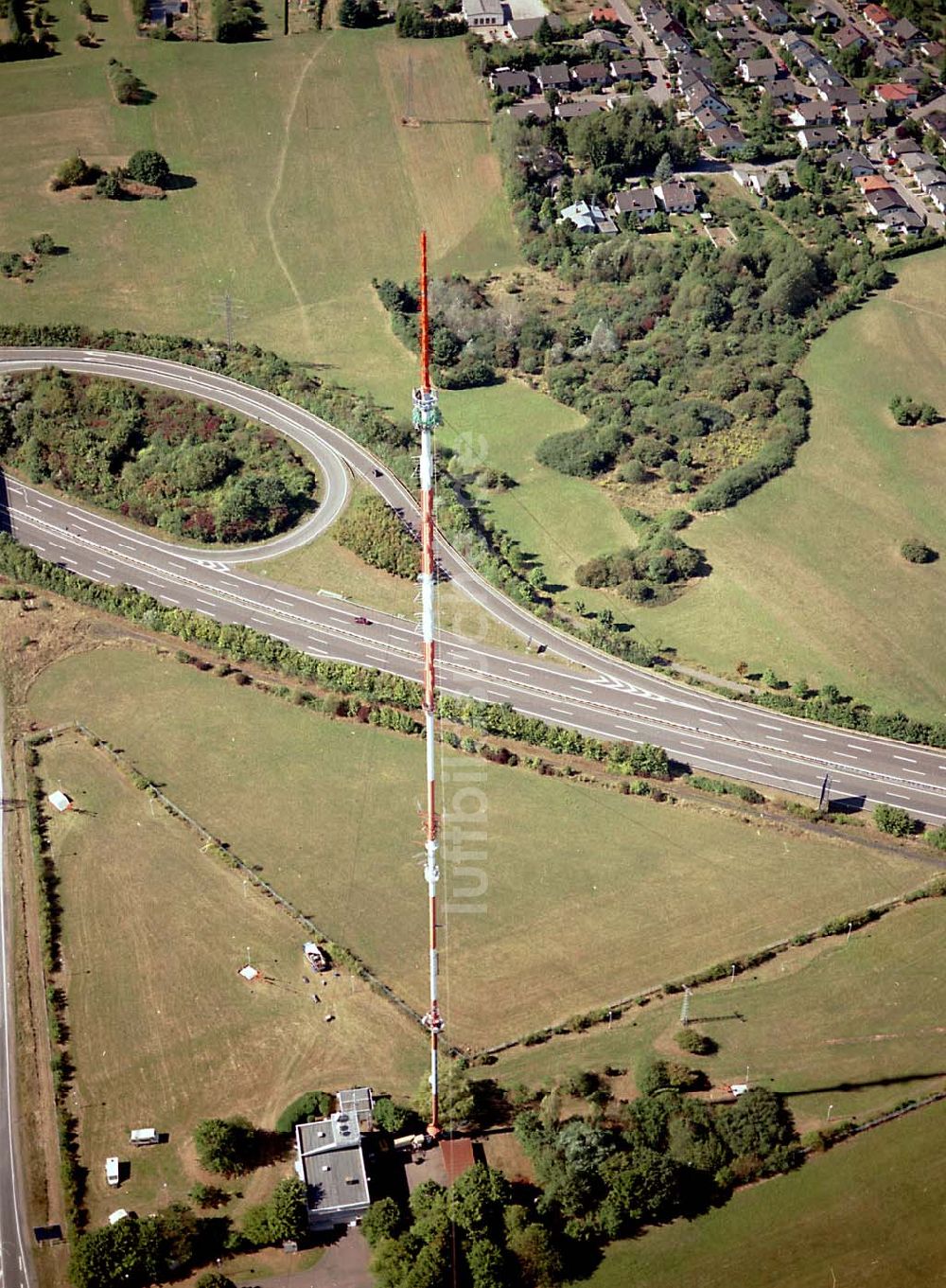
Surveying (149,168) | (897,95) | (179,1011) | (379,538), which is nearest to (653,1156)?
(179,1011)

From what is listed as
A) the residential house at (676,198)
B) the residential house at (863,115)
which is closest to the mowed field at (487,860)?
the residential house at (676,198)

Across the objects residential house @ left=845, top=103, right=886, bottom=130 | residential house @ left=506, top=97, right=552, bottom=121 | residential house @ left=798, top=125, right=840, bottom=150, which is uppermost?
residential house @ left=506, top=97, right=552, bottom=121

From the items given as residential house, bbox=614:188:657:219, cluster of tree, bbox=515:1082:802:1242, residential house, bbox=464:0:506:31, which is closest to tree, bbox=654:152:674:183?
residential house, bbox=614:188:657:219

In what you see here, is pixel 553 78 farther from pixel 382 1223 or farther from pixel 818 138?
pixel 382 1223

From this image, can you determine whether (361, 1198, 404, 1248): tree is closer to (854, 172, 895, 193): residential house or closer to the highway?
the highway

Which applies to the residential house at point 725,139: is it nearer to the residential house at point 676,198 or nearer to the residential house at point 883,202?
the residential house at point 676,198

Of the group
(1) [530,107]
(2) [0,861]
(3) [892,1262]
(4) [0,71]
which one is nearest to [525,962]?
(3) [892,1262]
